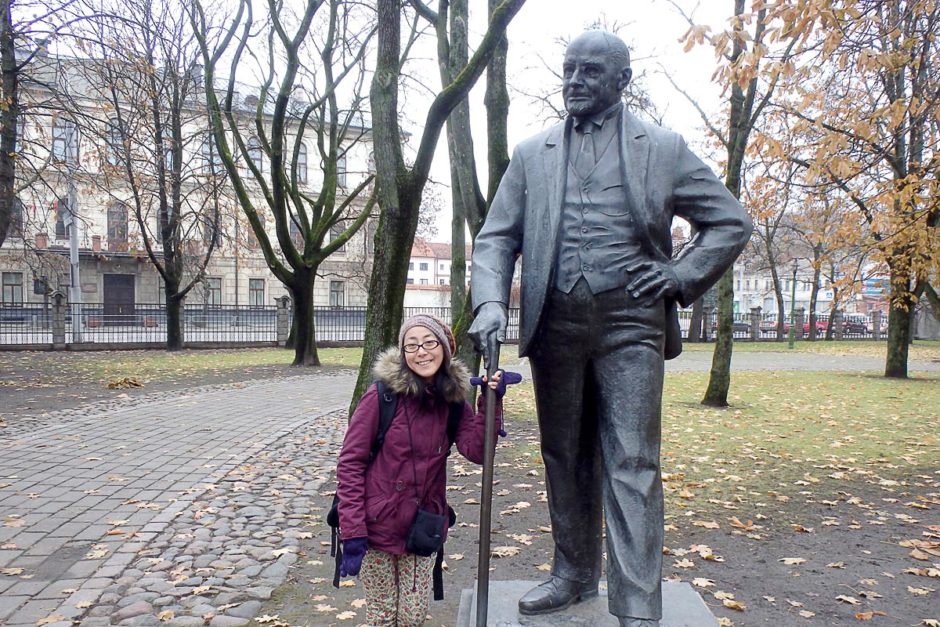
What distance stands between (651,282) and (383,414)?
1231 mm

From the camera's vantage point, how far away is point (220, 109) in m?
16.1

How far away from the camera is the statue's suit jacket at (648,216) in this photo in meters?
2.70

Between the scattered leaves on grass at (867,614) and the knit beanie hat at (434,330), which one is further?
the scattered leaves on grass at (867,614)

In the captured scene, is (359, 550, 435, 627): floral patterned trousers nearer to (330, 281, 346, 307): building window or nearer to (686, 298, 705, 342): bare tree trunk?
(686, 298, 705, 342): bare tree trunk

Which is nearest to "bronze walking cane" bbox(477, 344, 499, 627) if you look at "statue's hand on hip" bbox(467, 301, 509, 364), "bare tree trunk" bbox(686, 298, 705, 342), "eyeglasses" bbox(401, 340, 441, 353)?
"statue's hand on hip" bbox(467, 301, 509, 364)

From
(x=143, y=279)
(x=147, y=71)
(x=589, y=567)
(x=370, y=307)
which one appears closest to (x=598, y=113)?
(x=589, y=567)

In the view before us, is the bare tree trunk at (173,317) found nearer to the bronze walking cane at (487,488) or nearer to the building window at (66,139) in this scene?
the building window at (66,139)

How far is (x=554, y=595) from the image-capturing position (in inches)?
116

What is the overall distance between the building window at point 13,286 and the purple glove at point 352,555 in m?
42.8

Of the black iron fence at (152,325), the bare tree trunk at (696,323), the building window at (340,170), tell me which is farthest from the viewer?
the bare tree trunk at (696,323)

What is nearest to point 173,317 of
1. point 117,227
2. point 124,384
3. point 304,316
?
point 304,316

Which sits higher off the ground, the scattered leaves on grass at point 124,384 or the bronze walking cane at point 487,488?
the bronze walking cane at point 487,488

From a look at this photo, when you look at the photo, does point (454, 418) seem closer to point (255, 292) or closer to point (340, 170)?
point (340, 170)

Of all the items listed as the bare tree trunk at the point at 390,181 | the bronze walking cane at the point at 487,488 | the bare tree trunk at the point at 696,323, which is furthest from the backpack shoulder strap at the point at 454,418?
the bare tree trunk at the point at 696,323
